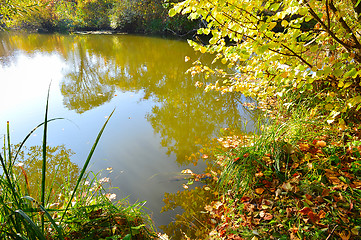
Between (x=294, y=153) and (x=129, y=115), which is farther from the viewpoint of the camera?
(x=129, y=115)

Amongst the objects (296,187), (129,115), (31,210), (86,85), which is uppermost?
(86,85)

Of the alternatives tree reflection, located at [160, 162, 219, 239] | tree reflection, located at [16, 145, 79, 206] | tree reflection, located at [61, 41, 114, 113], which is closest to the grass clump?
tree reflection, located at [160, 162, 219, 239]

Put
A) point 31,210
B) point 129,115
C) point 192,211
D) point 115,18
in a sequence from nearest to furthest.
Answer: point 31,210 → point 192,211 → point 129,115 → point 115,18

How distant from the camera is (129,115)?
157 inches

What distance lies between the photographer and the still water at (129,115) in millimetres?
2572

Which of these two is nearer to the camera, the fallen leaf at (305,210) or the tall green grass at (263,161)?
the fallen leaf at (305,210)

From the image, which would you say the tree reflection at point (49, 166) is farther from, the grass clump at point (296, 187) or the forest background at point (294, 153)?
the grass clump at point (296, 187)

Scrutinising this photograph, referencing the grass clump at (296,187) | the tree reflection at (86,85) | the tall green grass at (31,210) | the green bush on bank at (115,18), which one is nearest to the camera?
the tall green grass at (31,210)

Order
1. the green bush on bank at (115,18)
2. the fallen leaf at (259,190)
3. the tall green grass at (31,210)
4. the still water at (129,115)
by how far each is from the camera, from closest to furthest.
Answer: the tall green grass at (31,210) → the fallen leaf at (259,190) → the still water at (129,115) → the green bush on bank at (115,18)

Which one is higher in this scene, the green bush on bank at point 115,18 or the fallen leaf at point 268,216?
the green bush on bank at point 115,18

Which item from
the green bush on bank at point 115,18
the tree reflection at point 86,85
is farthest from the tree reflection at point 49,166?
the green bush on bank at point 115,18

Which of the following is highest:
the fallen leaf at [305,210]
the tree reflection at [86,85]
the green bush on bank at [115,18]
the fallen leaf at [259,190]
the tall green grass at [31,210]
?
the green bush on bank at [115,18]

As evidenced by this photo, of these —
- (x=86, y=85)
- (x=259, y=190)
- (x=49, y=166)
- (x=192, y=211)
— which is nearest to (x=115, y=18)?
(x=86, y=85)

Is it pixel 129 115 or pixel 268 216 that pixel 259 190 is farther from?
pixel 129 115
